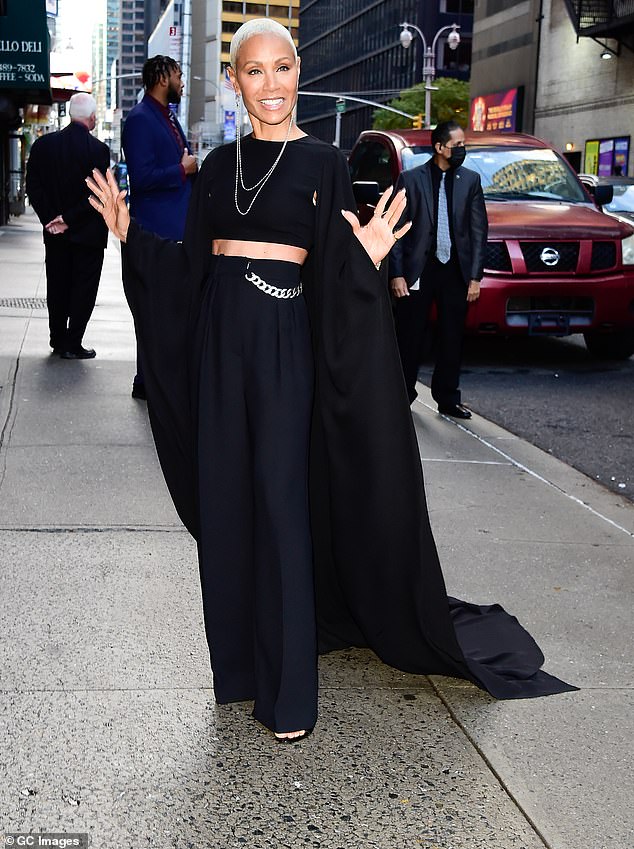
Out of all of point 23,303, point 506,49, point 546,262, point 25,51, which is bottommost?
point 23,303

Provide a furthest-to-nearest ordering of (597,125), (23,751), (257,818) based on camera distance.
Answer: (597,125), (23,751), (257,818)

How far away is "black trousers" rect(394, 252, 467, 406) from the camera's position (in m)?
8.38

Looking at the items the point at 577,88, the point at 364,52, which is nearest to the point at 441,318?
the point at 577,88

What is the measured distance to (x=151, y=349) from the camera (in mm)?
3664

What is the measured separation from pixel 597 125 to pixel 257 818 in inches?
1682

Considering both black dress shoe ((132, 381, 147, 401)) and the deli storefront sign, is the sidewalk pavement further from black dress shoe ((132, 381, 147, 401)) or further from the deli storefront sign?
the deli storefront sign

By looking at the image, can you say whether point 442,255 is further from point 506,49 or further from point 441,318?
point 506,49

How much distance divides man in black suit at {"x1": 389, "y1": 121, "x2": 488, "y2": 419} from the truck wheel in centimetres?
359

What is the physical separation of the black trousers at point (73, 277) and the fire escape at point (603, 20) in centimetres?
3323

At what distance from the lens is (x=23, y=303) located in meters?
13.8

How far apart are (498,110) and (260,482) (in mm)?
53126

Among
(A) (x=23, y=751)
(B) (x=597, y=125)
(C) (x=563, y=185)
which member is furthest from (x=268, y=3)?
(A) (x=23, y=751)

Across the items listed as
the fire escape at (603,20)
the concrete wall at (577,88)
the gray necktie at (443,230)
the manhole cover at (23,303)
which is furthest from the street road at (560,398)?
the fire escape at (603,20)

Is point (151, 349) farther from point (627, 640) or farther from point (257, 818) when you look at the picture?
point (627, 640)
